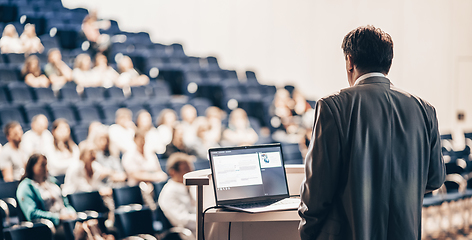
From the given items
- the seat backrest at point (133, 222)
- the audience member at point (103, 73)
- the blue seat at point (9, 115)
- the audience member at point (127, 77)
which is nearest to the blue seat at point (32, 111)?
the blue seat at point (9, 115)

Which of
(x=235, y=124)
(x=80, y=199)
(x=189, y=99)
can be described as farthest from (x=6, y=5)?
(x=80, y=199)

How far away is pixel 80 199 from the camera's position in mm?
2777

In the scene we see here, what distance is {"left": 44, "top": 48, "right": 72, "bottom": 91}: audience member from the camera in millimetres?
4995

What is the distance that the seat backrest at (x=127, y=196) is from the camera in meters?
2.86

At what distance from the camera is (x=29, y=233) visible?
2201 mm

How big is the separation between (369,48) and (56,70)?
451cm

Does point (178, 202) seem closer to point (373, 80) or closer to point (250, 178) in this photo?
point (250, 178)

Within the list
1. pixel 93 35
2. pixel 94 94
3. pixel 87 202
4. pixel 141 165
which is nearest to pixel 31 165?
pixel 87 202

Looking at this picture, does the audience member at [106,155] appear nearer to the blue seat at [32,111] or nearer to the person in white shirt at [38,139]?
the person in white shirt at [38,139]

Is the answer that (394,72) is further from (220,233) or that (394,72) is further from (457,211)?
(220,233)

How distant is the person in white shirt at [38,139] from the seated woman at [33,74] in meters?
1.25

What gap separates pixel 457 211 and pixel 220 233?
315 centimetres

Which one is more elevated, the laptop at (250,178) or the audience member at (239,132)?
the laptop at (250,178)

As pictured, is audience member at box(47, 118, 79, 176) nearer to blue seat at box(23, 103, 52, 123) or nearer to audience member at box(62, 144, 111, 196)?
audience member at box(62, 144, 111, 196)
